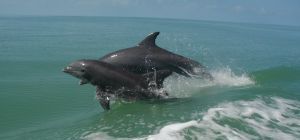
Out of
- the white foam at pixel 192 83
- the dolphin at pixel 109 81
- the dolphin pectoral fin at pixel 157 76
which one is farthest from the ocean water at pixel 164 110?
the dolphin pectoral fin at pixel 157 76

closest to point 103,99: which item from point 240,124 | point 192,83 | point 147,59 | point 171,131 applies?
point 147,59

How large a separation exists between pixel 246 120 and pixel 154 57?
17.3 feet

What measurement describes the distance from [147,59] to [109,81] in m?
2.55

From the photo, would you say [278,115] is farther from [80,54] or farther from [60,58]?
[80,54]

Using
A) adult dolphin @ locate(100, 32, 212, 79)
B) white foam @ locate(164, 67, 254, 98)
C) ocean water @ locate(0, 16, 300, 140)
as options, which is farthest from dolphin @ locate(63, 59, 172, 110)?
white foam @ locate(164, 67, 254, 98)

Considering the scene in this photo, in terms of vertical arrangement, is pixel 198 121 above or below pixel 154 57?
below

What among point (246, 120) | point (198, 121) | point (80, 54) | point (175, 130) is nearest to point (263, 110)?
point (246, 120)

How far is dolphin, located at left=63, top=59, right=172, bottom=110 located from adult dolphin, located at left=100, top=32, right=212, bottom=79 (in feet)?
2.86

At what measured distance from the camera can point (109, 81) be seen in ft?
49.1

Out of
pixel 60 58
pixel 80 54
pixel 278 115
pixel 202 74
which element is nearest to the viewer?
pixel 278 115

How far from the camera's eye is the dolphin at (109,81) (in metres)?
14.8

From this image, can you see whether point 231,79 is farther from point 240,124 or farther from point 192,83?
point 240,124

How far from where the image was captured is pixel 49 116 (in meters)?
14.9

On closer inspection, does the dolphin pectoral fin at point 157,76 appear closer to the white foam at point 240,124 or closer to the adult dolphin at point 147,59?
the adult dolphin at point 147,59
